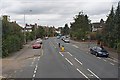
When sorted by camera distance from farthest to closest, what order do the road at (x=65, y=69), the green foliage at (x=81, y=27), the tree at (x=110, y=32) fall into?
1. the green foliage at (x=81, y=27)
2. the tree at (x=110, y=32)
3. the road at (x=65, y=69)

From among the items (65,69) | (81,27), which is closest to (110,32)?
(65,69)

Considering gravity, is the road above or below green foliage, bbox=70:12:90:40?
below

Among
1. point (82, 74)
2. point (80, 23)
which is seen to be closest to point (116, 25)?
point (82, 74)

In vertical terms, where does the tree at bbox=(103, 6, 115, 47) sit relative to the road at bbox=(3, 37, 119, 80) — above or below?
above

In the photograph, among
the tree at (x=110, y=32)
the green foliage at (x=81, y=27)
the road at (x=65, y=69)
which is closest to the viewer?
the road at (x=65, y=69)

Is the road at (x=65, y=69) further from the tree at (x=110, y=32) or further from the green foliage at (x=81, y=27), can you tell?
the green foliage at (x=81, y=27)

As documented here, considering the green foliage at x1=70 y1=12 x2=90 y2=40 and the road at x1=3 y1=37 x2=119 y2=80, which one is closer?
the road at x1=3 y1=37 x2=119 y2=80

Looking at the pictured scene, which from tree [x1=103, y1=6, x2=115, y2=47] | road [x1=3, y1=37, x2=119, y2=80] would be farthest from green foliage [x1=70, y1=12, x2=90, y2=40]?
road [x1=3, y1=37, x2=119, y2=80]

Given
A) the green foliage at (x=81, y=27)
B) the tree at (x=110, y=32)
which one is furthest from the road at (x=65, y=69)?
the green foliage at (x=81, y=27)

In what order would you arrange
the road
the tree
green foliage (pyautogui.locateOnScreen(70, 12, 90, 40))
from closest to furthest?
the road
the tree
green foliage (pyautogui.locateOnScreen(70, 12, 90, 40))

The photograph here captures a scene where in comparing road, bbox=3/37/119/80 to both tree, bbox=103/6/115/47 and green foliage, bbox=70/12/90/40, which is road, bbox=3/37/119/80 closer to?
tree, bbox=103/6/115/47

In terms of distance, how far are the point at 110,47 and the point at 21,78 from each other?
33127 millimetres

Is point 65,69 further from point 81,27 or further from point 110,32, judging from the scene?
point 81,27

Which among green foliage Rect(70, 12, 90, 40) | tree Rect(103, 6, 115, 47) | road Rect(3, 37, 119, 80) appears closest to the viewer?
road Rect(3, 37, 119, 80)
